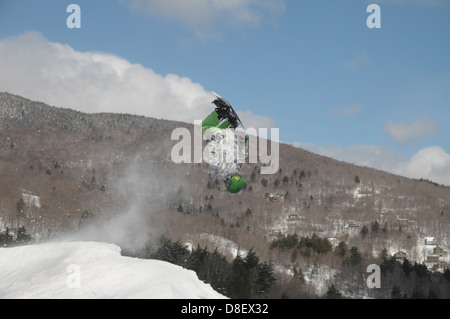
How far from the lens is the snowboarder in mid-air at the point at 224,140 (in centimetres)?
1521

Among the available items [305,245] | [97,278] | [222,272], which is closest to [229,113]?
[97,278]

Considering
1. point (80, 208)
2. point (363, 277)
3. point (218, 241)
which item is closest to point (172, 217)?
point (218, 241)

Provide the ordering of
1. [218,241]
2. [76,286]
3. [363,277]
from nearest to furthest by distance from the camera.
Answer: [76,286]
[363,277]
[218,241]

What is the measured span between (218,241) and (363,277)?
49.6 metres

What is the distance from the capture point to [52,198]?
149 m

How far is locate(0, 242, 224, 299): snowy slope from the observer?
18.2 meters

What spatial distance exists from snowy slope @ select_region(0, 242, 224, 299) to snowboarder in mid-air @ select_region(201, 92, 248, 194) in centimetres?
553

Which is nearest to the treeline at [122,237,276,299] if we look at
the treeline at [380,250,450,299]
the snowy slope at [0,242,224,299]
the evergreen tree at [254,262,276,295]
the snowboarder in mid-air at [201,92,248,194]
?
the evergreen tree at [254,262,276,295]

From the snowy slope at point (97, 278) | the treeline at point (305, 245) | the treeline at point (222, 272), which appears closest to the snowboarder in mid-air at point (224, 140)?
the snowy slope at point (97, 278)

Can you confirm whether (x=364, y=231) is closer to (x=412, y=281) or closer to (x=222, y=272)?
(x=412, y=281)

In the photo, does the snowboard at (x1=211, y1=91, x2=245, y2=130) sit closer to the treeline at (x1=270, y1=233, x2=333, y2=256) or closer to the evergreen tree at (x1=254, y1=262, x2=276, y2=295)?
the evergreen tree at (x1=254, y1=262, x2=276, y2=295)

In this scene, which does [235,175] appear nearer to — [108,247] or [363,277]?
[108,247]

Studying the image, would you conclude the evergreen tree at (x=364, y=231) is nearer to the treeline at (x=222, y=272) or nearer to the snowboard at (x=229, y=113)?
the treeline at (x=222, y=272)

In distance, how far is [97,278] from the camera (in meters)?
19.8
